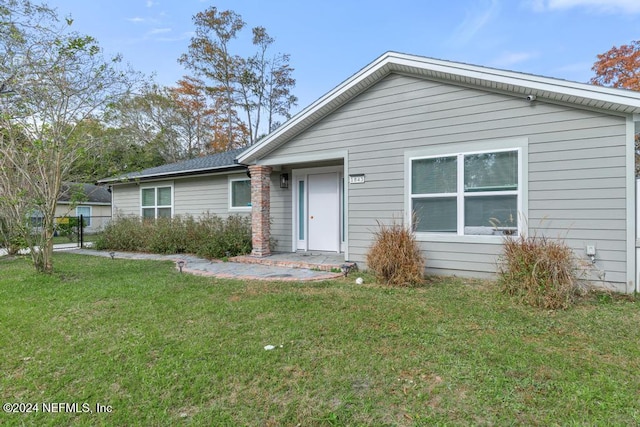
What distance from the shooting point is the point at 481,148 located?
18.7 feet

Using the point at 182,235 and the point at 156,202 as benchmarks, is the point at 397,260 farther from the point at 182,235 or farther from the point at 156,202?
the point at 156,202

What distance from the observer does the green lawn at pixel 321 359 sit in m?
2.22

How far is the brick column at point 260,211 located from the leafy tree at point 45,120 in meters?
3.48

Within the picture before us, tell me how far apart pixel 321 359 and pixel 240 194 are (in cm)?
773

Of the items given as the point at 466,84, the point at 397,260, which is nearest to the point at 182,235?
the point at 397,260

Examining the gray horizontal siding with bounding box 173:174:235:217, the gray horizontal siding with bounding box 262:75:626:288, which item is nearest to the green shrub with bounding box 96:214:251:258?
the gray horizontal siding with bounding box 173:174:235:217

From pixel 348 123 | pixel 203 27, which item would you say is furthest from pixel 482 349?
pixel 203 27

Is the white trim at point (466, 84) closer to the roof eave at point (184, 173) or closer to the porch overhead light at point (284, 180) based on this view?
the porch overhead light at point (284, 180)

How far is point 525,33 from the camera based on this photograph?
1180cm

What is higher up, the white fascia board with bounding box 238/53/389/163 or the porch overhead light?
the white fascia board with bounding box 238/53/389/163

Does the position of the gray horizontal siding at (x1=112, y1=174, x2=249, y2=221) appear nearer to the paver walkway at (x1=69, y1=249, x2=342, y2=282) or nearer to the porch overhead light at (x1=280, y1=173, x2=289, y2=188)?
the porch overhead light at (x1=280, y1=173, x2=289, y2=188)

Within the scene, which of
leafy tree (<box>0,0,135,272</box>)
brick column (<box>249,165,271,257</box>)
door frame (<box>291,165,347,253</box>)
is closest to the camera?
leafy tree (<box>0,0,135,272</box>)

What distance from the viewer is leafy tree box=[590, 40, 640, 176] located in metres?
16.1

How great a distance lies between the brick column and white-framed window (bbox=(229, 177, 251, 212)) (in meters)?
1.48
